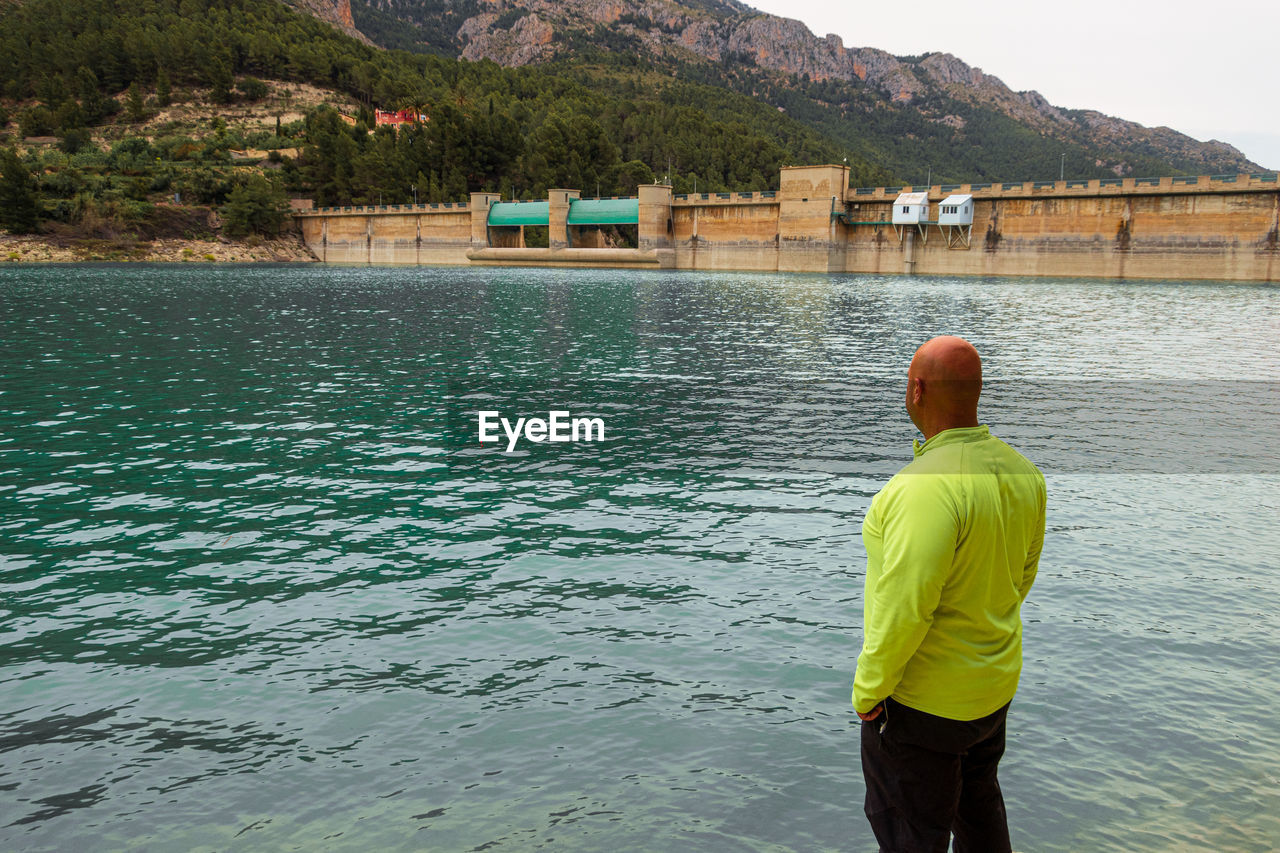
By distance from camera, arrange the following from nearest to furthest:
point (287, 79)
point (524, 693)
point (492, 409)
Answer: point (524, 693) < point (492, 409) < point (287, 79)

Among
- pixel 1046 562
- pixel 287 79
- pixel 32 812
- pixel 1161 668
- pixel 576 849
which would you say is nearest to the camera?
pixel 576 849

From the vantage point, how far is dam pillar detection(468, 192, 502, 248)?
115938 mm

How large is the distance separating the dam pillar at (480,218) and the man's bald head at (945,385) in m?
117

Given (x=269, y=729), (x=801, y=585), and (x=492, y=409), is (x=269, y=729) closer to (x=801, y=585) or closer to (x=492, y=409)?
(x=801, y=585)

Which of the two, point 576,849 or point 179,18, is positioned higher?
point 179,18

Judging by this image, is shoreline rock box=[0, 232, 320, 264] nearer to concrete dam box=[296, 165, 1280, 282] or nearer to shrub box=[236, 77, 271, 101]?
concrete dam box=[296, 165, 1280, 282]

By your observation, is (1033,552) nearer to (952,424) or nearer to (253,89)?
A: (952,424)

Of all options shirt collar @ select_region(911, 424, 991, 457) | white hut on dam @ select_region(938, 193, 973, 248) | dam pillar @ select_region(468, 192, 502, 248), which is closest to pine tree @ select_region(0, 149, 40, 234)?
dam pillar @ select_region(468, 192, 502, 248)

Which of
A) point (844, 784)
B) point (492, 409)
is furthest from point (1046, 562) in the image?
point (492, 409)

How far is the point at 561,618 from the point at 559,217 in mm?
103416

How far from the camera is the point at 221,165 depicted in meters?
145

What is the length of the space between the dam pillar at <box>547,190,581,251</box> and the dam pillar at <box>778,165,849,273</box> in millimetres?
28125

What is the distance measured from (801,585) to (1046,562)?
116 inches

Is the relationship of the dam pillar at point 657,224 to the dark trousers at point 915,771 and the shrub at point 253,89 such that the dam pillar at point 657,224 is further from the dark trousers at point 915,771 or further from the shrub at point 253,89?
the shrub at point 253,89
